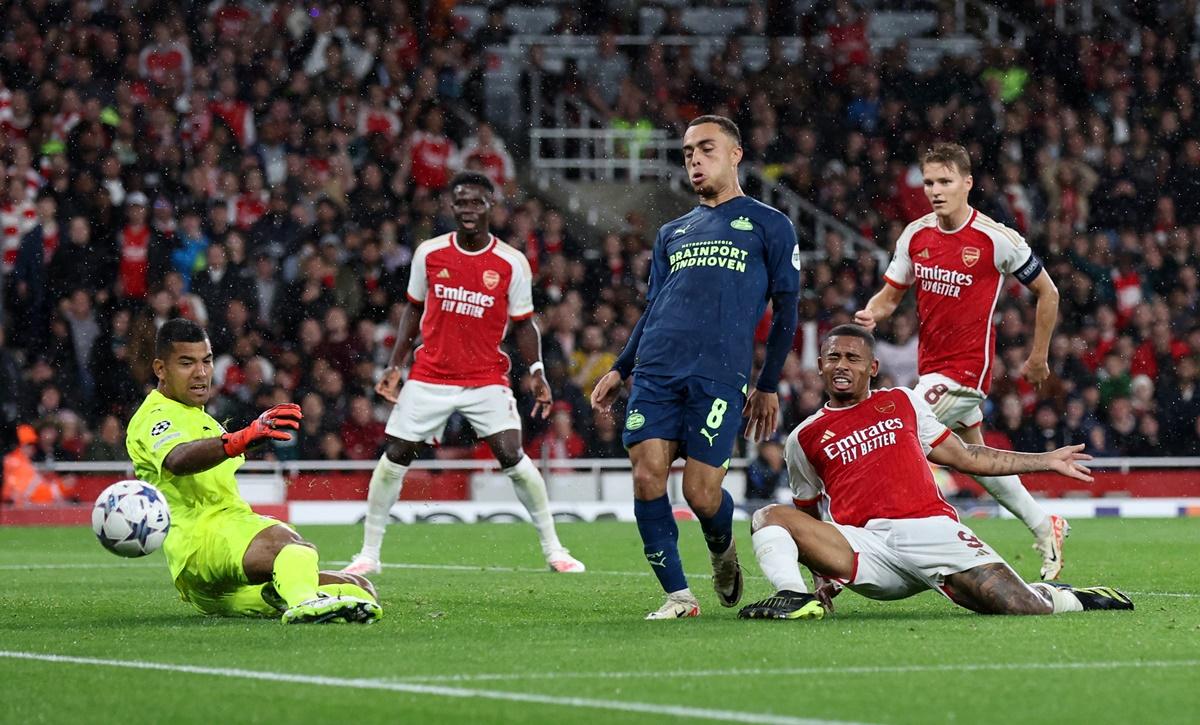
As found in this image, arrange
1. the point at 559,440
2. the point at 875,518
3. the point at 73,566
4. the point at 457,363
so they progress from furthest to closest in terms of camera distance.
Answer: the point at 559,440 < the point at 73,566 < the point at 457,363 < the point at 875,518

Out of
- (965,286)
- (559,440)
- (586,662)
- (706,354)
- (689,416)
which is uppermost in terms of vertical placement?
(965,286)

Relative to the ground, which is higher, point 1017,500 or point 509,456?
point 509,456

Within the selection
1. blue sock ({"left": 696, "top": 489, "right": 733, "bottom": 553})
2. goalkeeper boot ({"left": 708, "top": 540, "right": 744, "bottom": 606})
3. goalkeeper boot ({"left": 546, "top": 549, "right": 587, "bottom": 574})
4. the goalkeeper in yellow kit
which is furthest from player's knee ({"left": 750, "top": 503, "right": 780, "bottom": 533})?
goalkeeper boot ({"left": 546, "top": 549, "right": 587, "bottom": 574})

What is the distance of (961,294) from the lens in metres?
11.1

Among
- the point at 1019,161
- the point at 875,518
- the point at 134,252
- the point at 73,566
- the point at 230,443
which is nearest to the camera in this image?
the point at 230,443

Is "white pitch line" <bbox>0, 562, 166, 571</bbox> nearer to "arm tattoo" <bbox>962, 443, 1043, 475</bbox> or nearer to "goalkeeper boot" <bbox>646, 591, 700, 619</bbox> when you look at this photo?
"goalkeeper boot" <bbox>646, 591, 700, 619</bbox>

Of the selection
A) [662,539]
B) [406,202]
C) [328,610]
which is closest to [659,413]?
[662,539]

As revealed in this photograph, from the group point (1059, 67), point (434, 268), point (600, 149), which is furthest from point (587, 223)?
point (434, 268)

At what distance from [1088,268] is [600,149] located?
632 cm

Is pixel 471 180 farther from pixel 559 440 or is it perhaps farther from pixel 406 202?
pixel 406 202

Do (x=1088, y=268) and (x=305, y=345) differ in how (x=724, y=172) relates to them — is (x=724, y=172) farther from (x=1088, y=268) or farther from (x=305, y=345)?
(x=1088, y=268)

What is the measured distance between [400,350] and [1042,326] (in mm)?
4206

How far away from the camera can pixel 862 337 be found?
8680 mm

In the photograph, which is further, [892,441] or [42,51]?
[42,51]
